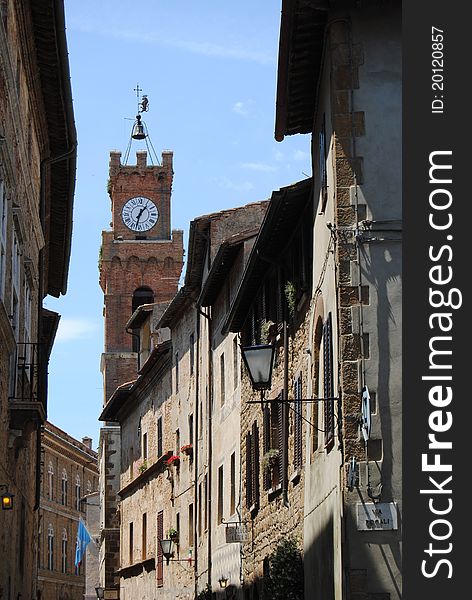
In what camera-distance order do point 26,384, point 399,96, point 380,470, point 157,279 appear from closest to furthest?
point 380,470 < point 399,96 < point 26,384 < point 157,279

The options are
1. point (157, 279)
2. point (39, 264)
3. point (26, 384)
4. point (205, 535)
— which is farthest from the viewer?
point (157, 279)

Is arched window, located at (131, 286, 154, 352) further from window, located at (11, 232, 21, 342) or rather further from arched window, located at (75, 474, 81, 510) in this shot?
window, located at (11, 232, 21, 342)

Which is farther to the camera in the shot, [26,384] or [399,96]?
[26,384]

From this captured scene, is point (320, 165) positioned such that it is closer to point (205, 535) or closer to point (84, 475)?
point (205, 535)

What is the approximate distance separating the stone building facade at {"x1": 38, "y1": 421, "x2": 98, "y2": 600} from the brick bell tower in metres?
4.06

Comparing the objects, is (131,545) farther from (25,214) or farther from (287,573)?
(287,573)

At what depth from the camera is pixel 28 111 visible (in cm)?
2284

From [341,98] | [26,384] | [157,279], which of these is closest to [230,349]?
[26,384]

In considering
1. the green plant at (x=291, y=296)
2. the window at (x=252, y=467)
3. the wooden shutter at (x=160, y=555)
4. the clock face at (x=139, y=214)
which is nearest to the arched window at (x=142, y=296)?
the clock face at (x=139, y=214)

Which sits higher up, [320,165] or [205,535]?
[320,165]

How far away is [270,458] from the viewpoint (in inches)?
847

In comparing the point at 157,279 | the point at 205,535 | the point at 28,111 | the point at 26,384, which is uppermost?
the point at 157,279

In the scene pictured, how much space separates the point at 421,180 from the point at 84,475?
215ft

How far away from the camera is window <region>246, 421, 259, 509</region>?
23.7 metres
